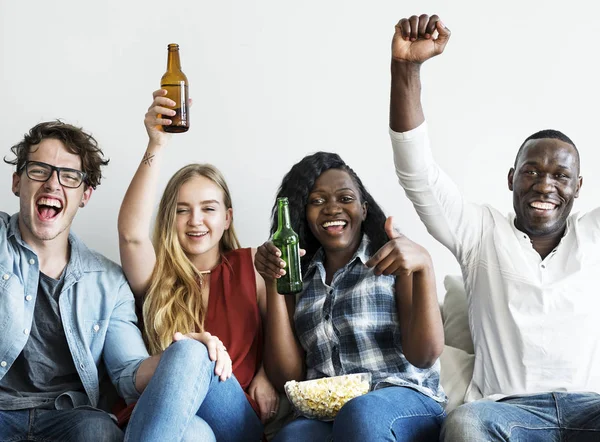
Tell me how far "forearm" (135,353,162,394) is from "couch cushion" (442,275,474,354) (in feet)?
2.74

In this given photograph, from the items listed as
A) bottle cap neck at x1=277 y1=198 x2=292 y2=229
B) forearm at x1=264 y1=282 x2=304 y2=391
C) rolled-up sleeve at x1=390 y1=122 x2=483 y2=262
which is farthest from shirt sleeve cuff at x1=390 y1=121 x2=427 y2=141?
forearm at x1=264 y1=282 x2=304 y2=391

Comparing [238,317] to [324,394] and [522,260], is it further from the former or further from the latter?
[522,260]

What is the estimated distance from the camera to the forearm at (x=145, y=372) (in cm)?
182

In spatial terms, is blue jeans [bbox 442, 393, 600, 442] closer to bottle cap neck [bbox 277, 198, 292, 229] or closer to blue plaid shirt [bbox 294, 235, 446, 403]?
blue plaid shirt [bbox 294, 235, 446, 403]

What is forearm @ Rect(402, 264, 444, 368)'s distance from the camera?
177cm

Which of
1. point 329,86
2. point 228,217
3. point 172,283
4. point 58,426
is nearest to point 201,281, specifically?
point 172,283

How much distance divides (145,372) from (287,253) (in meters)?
0.45

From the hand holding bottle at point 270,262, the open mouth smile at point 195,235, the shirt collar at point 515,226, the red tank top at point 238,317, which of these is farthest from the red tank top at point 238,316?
the shirt collar at point 515,226

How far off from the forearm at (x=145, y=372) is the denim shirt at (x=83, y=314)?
20 millimetres

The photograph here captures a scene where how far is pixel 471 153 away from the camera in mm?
2559

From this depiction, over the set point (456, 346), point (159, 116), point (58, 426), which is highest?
point (159, 116)

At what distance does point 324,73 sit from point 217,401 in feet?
4.08

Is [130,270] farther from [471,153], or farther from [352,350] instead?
[471,153]

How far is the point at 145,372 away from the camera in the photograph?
1833 millimetres
